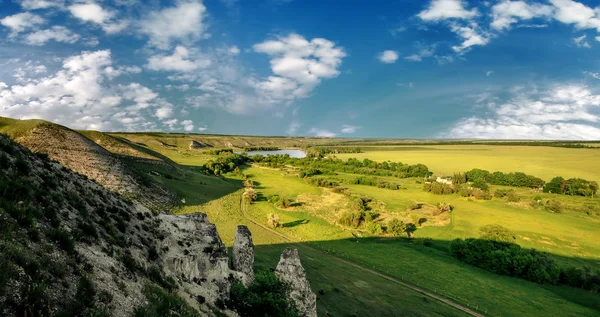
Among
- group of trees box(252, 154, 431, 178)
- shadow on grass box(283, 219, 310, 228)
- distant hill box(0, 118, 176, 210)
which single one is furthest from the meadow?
group of trees box(252, 154, 431, 178)

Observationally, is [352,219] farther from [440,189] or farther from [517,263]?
[440,189]

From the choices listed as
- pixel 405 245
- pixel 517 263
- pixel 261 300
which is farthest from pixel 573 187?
pixel 261 300

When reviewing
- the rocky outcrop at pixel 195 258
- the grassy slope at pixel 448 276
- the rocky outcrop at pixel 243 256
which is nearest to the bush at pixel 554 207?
the grassy slope at pixel 448 276

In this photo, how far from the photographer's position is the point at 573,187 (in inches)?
4737

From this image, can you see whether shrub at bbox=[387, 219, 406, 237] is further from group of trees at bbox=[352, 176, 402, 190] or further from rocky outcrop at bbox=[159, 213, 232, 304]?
rocky outcrop at bbox=[159, 213, 232, 304]

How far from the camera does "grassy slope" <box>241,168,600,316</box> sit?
45.4 metres

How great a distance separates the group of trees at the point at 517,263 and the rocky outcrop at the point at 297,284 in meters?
48.0

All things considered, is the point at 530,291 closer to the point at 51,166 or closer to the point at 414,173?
the point at 51,166

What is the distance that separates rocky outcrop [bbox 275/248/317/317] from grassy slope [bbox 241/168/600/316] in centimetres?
2891

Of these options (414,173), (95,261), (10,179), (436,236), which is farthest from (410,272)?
(414,173)

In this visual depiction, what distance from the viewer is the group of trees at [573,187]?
117 metres

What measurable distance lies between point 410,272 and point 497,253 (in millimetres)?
21084

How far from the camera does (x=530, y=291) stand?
50438mm

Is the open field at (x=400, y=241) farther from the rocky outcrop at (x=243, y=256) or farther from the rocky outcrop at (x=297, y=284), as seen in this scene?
the rocky outcrop at (x=243, y=256)
